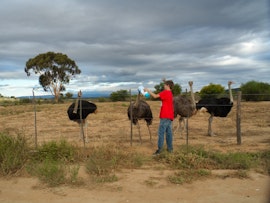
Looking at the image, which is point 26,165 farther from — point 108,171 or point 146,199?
point 146,199

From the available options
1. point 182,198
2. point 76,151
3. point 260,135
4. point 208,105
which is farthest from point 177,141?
point 182,198

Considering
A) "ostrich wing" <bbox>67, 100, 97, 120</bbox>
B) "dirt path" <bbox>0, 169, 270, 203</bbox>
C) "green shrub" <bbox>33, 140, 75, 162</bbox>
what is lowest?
"dirt path" <bbox>0, 169, 270, 203</bbox>

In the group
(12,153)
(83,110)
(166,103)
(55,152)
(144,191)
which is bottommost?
(144,191)

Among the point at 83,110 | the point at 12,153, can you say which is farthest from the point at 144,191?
the point at 83,110

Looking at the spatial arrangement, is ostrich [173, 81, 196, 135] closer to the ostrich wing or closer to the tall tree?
the ostrich wing

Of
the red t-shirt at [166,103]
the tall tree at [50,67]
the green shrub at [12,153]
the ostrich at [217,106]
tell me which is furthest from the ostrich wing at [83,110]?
the tall tree at [50,67]

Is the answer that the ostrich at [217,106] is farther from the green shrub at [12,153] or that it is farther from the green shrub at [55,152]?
the green shrub at [12,153]

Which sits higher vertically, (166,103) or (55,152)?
(166,103)

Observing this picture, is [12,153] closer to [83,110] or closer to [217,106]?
[83,110]

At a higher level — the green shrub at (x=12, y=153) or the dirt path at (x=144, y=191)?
the green shrub at (x=12, y=153)

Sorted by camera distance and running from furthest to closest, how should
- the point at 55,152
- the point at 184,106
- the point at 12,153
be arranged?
the point at 184,106, the point at 55,152, the point at 12,153

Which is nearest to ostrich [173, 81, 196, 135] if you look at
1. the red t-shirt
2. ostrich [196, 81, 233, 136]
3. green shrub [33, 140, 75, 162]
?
ostrich [196, 81, 233, 136]

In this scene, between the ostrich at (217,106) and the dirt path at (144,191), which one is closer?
the dirt path at (144,191)

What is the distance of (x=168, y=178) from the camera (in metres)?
5.98
